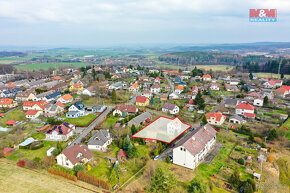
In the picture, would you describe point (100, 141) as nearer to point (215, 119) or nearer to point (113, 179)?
point (113, 179)

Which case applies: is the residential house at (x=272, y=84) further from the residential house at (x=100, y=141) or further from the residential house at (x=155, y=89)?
the residential house at (x=100, y=141)

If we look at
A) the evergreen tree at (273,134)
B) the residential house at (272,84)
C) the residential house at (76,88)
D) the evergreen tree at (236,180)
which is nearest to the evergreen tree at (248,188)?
the evergreen tree at (236,180)

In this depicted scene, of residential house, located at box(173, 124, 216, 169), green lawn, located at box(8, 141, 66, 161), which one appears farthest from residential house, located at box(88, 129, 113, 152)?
residential house, located at box(173, 124, 216, 169)

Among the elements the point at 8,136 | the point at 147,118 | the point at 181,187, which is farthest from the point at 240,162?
the point at 8,136

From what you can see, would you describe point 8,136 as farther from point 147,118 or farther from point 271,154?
point 271,154

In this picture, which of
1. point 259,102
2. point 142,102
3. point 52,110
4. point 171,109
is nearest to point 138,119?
point 171,109

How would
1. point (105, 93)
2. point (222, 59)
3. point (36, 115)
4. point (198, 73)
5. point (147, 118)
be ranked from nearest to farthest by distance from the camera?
point (147, 118)
point (36, 115)
point (105, 93)
point (198, 73)
point (222, 59)
